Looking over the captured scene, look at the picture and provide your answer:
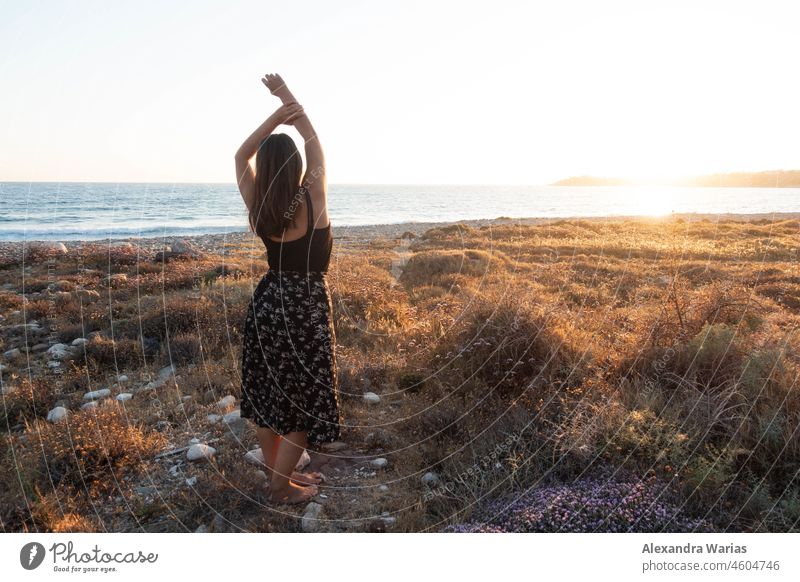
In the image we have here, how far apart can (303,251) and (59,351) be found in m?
4.96

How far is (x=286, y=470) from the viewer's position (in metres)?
3.74

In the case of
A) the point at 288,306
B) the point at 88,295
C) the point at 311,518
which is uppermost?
the point at 288,306

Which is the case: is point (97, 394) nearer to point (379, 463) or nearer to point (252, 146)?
point (379, 463)

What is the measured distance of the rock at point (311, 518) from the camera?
3525mm

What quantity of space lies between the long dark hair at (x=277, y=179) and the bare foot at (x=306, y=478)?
6.15 ft

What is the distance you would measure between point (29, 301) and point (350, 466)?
7922mm

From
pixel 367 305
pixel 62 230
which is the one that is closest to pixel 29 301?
pixel 367 305

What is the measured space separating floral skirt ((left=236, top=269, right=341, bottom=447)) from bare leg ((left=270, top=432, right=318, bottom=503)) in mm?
84

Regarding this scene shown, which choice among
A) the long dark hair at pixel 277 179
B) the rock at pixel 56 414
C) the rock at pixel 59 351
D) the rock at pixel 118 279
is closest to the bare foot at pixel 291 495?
the long dark hair at pixel 277 179

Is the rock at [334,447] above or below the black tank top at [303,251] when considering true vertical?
below

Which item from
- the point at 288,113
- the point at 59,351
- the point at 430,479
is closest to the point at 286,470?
the point at 430,479

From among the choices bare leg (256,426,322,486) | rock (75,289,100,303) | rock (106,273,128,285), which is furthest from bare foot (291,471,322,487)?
rock (106,273,128,285)

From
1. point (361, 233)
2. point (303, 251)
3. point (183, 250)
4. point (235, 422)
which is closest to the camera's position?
point (303, 251)

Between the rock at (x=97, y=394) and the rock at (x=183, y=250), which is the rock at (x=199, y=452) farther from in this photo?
the rock at (x=183, y=250)
